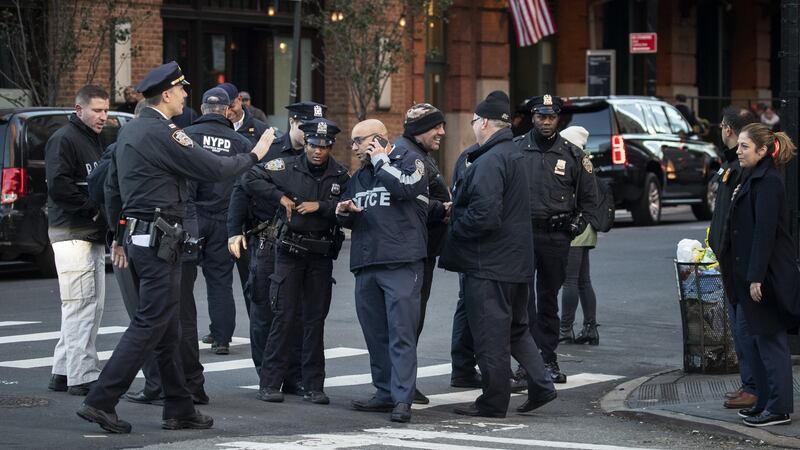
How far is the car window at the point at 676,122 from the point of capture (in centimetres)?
2697

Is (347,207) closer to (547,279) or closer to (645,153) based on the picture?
(547,279)

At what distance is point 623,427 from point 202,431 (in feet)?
8.17

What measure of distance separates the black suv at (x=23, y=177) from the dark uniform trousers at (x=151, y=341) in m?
8.35

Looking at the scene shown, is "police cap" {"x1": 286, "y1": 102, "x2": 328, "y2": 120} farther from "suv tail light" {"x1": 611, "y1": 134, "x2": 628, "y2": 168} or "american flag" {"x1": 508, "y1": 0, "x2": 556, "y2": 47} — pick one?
"american flag" {"x1": 508, "y1": 0, "x2": 556, "y2": 47}

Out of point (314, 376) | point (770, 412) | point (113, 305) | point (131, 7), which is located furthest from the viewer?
point (131, 7)

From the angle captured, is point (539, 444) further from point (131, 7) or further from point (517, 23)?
point (517, 23)

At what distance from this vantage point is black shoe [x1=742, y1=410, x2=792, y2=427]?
9.70 metres

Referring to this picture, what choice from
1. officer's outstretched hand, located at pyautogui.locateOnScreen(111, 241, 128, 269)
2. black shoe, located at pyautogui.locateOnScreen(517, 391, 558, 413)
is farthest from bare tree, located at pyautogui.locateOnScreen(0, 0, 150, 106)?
black shoe, located at pyautogui.locateOnScreen(517, 391, 558, 413)

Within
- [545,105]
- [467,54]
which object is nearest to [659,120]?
[467,54]

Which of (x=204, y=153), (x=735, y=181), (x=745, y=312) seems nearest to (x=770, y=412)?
(x=745, y=312)

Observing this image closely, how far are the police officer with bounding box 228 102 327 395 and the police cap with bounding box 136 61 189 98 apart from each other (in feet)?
4.49

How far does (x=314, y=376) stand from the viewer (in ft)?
34.8

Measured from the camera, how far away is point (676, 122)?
27.2m

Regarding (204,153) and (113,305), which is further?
(113,305)
